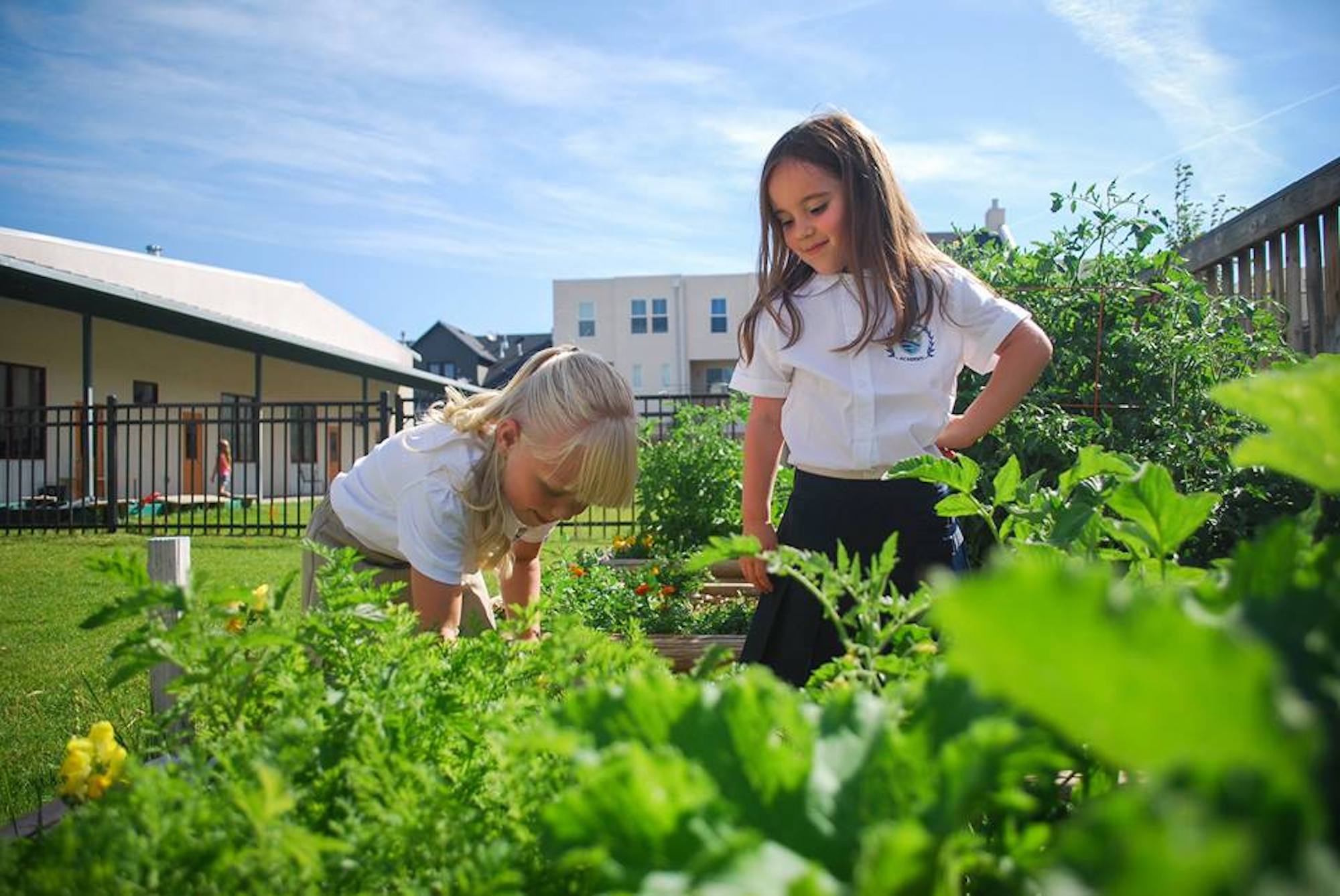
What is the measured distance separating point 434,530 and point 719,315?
47062 millimetres

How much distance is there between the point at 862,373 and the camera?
2.62 m

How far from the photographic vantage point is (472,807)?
709 millimetres

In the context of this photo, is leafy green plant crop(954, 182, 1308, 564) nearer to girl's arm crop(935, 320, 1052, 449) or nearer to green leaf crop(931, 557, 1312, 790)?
girl's arm crop(935, 320, 1052, 449)

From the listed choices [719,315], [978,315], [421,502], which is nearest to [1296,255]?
[978,315]

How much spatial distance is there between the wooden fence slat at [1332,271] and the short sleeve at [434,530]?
12.1 ft

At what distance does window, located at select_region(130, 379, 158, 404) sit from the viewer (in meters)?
22.5

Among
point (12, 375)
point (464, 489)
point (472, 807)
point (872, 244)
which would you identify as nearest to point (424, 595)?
point (464, 489)

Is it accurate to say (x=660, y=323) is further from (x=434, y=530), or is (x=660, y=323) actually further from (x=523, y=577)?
(x=434, y=530)

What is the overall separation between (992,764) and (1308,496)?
4.06 metres

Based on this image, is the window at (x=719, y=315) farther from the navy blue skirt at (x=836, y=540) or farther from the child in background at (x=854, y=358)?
A: the navy blue skirt at (x=836, y=540)

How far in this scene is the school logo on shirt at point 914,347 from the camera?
2.63 m

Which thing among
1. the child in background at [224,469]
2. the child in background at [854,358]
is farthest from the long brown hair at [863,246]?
the child in background at [224,469]

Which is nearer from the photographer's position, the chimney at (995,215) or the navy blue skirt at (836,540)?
the navy blue skirt at (836,540)

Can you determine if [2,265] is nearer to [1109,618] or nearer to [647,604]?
[647,604]
